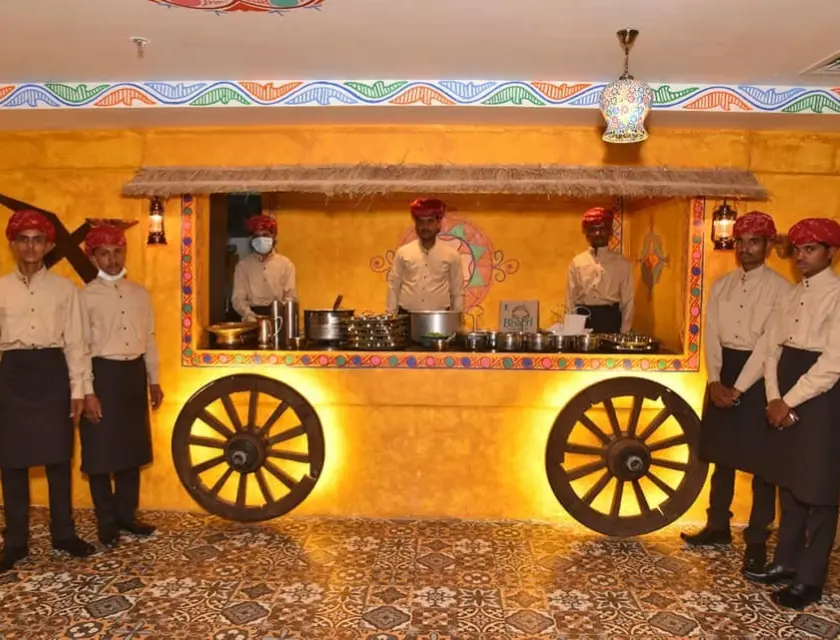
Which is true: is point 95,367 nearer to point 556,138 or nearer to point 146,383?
point 146,383

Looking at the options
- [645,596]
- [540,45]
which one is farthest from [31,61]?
[645,596]

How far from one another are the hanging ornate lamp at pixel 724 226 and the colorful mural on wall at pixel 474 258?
2.31m

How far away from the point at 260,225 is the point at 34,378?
2347 millimetres

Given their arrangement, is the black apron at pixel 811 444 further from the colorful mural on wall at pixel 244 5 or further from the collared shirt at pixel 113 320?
the collared shirt at pixel 113 320

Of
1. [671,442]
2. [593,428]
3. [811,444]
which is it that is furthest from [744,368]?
[593,428]

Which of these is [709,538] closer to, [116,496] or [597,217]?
[597,217]

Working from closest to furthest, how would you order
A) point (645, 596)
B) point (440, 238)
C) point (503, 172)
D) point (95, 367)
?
point (645, 596)
point (95, 367)
point (503, 172)
point (440, 238)

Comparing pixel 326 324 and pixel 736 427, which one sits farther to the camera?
pixel 326 324

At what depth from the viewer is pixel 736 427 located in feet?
13.7

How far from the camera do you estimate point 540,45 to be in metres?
3.60

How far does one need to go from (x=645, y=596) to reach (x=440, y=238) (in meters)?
3.76

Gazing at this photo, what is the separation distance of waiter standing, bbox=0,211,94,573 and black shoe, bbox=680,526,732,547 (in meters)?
3.64

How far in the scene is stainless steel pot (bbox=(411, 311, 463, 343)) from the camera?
4938 millimetres

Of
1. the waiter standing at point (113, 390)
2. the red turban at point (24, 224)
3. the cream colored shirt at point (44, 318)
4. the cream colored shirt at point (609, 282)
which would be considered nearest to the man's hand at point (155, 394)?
the waiter standing at point (113, 390)
